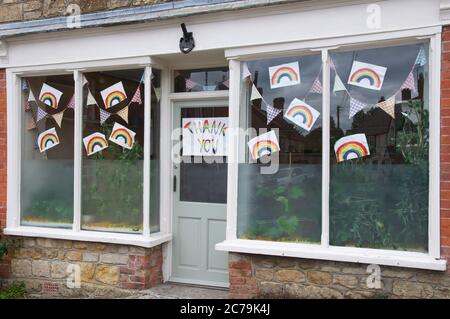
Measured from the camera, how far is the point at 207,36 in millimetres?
5008

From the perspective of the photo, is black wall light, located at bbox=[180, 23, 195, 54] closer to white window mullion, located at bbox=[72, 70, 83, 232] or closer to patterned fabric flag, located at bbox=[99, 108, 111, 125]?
patterned fabric flag, located at bbox=[99, 108, 111, 125]

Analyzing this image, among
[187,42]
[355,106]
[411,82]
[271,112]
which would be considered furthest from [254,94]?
[411,82]

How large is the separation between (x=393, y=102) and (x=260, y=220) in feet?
5.82

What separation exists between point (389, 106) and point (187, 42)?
2187 millimetres

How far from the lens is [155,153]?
220 inches

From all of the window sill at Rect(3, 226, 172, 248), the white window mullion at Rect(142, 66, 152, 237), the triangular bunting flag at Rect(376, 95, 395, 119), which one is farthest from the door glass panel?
the triangular bunting flag at Rect(376, 95, 395, 119)

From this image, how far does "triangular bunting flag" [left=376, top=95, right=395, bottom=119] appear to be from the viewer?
4422 millimetres

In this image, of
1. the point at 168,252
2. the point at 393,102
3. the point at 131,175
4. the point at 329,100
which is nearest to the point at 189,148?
the point at 131,175

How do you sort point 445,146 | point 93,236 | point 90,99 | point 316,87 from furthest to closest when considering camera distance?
point 90,99
point 93,236
point 316,87
point 445,146

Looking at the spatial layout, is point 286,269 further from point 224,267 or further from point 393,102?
point 393,102

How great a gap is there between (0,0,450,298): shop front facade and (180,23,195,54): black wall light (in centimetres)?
4

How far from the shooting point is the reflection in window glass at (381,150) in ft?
14.2

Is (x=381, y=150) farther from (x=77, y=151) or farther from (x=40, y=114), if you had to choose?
(x=40, y=114)

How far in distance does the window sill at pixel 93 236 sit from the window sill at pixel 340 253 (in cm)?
92
